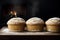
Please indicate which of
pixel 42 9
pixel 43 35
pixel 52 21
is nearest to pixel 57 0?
pixel 42 9

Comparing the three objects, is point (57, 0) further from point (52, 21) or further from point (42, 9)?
Answer: point (52, 21)

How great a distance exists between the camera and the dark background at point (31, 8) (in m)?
2.37

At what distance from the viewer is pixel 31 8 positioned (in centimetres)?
240

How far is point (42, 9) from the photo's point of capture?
2389mm

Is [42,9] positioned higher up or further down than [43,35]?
higher up

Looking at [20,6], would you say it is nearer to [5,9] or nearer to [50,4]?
[5,9]

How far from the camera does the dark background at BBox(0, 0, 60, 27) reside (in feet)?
7.79

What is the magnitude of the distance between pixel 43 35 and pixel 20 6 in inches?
66.7

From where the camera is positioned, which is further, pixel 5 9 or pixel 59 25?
pixel 5 9
